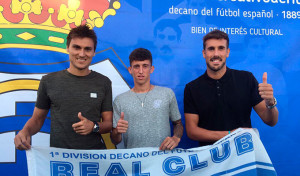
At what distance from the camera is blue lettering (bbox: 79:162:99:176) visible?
1720 mm

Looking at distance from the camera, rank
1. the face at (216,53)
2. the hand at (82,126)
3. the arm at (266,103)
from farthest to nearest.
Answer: the face at (216,53), the arm at (266,103), the hand at (82,126)

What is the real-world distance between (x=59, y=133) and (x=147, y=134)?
0.61 m

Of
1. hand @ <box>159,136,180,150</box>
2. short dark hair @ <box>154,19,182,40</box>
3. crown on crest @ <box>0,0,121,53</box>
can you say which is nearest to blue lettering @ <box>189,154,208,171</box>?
hand @ <box>159,136,180,150</box>

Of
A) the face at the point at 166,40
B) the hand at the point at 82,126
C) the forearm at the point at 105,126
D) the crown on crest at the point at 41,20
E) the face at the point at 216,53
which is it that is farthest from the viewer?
the face at the point at 166,40

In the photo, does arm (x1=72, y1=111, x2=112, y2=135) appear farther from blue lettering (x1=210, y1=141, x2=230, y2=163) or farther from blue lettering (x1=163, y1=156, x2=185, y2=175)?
blue lettering (x1=210, y1=141, x2=230, y2=163)

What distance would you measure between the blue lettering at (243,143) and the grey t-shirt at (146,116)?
19.0 inches

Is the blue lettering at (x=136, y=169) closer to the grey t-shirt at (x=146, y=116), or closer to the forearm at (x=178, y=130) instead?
the grey t-shirt at (x=146, y=116)

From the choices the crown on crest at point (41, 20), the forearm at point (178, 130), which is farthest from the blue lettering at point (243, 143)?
the crown on crest at point (41, 20)

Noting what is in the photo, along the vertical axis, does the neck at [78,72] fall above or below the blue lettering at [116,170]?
above

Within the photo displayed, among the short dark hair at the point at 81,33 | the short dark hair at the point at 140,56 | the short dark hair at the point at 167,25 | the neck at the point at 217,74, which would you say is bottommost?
the neck at the point at 217,74

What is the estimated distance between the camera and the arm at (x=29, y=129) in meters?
1.64

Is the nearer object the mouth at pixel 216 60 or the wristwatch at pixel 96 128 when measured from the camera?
the wristwatch at pixel 96 128

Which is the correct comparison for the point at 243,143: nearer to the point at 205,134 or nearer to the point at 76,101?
the point at 205,134

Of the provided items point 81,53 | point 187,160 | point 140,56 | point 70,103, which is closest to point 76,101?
point 70,103
